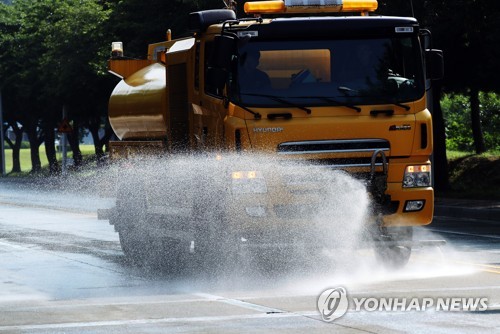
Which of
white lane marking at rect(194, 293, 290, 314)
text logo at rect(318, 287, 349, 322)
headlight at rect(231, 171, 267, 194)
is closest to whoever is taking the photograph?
text logo at rect(318, 287, 349, 322)

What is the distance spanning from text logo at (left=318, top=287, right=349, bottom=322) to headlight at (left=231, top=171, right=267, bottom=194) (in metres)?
1.63

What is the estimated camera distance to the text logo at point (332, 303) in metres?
10.6

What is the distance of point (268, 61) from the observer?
13906 millimetres

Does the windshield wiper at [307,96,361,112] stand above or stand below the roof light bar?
below

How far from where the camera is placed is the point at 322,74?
45.8 ft

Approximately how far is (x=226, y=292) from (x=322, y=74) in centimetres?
278

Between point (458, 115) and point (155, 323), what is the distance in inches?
1884

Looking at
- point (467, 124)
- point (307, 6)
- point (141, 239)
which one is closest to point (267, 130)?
point (307, 6)

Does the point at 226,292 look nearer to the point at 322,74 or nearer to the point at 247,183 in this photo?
the point at 247,183

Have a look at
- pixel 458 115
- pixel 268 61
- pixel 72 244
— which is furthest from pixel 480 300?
pixel 458 115

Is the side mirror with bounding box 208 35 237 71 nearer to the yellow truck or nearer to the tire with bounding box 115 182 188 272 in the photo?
the yellow truck

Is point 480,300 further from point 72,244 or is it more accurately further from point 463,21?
point 463,21

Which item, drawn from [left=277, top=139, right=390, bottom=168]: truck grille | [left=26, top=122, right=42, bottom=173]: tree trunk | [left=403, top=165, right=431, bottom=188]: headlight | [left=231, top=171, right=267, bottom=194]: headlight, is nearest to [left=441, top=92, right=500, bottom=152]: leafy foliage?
[left=403, top=165, right=431, bottom=188]: headlight

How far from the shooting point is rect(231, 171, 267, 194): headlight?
1348 centimetres
